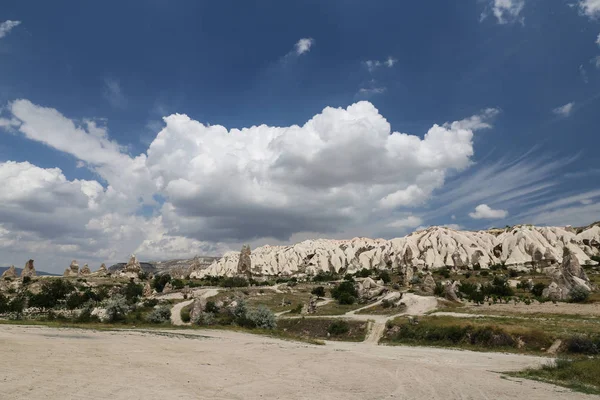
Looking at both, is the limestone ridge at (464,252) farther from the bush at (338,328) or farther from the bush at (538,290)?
the bush at (338,328)

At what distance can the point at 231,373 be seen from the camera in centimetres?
1479

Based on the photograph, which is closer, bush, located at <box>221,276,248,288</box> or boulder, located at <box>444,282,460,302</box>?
boulder, located at <box>444,282,460,302</box>

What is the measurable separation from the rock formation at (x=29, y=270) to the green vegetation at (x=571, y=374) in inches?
4313

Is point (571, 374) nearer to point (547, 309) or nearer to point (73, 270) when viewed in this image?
point (547, 309)

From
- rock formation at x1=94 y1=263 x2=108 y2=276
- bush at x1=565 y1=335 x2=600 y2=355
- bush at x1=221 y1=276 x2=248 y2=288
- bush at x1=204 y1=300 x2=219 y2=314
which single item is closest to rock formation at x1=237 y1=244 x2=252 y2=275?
bush at x1=221 y1=276 x2=248 y2=288

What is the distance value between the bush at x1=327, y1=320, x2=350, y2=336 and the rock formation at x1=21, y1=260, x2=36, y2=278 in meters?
90.1

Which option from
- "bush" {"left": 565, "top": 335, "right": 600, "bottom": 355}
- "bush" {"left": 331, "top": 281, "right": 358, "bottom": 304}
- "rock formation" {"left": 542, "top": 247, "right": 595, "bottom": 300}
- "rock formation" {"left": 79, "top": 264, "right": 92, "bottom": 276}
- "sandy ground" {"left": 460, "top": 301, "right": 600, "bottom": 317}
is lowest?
"bush" {"left": 565, "top": 335, "right": 600, "bottom": 355}

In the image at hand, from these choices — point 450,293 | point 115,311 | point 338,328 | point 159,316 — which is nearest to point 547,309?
point 450,293

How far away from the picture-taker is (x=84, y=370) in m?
13.1

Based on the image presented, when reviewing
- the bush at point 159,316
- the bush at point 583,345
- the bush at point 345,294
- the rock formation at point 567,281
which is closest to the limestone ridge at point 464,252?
the bush at point 345,294

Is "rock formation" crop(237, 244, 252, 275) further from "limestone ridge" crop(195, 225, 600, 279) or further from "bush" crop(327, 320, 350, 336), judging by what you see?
"bush" crop(327, 320, 350, 336)

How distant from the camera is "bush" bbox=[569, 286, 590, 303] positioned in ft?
144

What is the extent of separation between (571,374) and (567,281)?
41.1 m

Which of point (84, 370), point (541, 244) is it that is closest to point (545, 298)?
point (84, 370)
